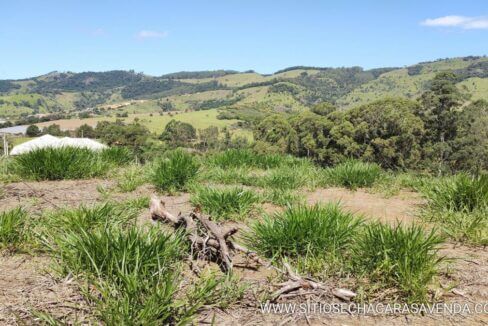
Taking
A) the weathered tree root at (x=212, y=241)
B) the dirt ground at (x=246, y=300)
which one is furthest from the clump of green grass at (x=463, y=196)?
the weathered tree root at (x=212, y=241)

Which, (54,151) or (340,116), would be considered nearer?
(54,151)

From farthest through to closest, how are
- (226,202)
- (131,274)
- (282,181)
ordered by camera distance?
(282,181) → (226,202) → (131,274)

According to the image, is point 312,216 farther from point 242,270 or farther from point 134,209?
point 134,209

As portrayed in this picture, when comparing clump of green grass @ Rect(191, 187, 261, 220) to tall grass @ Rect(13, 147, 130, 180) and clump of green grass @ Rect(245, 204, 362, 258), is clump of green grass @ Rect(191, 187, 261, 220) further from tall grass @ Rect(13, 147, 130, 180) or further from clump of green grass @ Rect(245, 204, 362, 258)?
tall grass @ Rect(13, 147, 130, 180)

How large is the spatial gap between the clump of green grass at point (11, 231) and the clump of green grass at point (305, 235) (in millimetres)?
2159

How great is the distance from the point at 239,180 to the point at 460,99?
4460cm

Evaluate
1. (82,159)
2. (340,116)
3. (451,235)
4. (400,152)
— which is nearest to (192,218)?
(451,235)

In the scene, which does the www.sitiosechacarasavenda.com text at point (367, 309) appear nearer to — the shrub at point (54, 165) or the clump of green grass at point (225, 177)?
the clump of green grass at point (225, 177)

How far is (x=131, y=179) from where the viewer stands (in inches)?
265

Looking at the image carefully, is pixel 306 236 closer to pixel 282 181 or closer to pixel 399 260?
pixel 399 260

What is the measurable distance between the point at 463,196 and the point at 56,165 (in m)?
6.24

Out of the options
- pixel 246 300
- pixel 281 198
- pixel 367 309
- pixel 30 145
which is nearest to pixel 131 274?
pixel 246 300

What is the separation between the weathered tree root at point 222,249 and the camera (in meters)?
2.91

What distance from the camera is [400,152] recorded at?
147 ft
